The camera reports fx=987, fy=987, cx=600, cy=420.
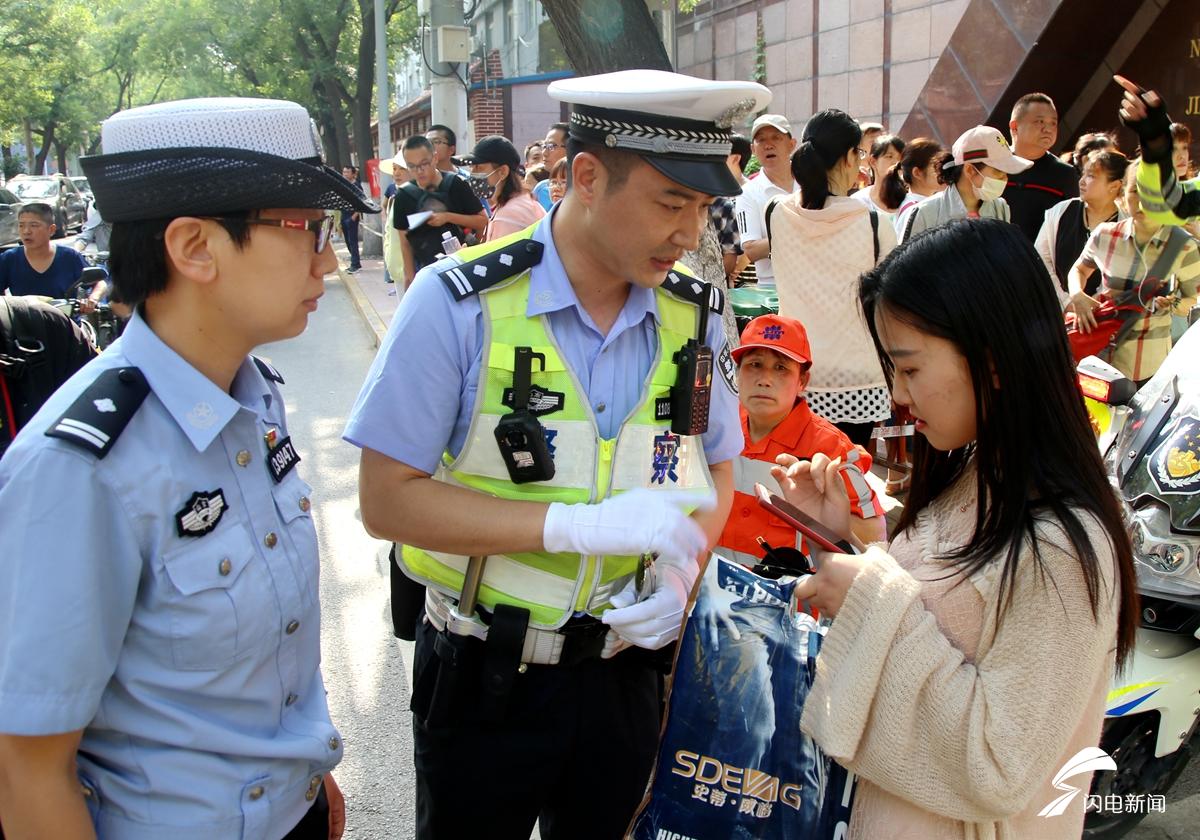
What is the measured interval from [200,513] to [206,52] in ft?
121

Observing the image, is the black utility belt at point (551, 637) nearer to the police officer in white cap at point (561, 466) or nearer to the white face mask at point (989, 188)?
the police officer in white cap at point (561, 466)

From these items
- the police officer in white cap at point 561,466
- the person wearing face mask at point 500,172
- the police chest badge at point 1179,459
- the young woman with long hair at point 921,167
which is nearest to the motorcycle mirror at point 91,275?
the person wearing face mask at point 500,172

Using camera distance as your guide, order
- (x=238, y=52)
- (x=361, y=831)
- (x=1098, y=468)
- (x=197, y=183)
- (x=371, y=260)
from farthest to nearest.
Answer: (x=238, y=52) → (x=371, y=260) → (x=361, y=831) → (x=1098, y=468) → (x=197, y=183)

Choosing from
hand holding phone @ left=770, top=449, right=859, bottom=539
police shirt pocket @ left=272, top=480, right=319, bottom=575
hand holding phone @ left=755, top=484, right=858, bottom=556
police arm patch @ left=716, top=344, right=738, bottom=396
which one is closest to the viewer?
police shirt pocket @ left=272, top=480, right=319, bottom=575

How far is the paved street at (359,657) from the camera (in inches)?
129

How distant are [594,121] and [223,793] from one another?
1.36 meters

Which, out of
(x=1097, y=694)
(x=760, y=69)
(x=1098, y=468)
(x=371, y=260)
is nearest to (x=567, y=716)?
(x=1097, y=694)

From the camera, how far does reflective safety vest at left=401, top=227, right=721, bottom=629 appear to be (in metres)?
1.90

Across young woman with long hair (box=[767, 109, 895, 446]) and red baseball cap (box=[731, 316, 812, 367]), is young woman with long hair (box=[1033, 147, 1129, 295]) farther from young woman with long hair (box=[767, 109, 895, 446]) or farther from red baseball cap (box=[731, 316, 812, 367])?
red baseball cap (box=[731, 316, 812, 367])

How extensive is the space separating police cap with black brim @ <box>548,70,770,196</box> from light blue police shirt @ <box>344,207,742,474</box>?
271 mm

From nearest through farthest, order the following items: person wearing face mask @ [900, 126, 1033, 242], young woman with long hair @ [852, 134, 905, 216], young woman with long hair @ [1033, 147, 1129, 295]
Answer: person wearing face mask @ [900, 126, 1033, 242] → young woman with long hair @ [1033, 147, 1129, 295] → young woman with long hair @ [852, 134, 905, 216]

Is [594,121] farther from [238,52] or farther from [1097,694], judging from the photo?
[238,52]

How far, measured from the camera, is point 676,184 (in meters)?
1.92

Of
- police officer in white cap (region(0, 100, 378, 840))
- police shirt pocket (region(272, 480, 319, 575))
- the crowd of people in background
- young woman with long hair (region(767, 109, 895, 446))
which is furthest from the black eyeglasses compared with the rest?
young woman with long hair (region(767, 109, 895, 446))
